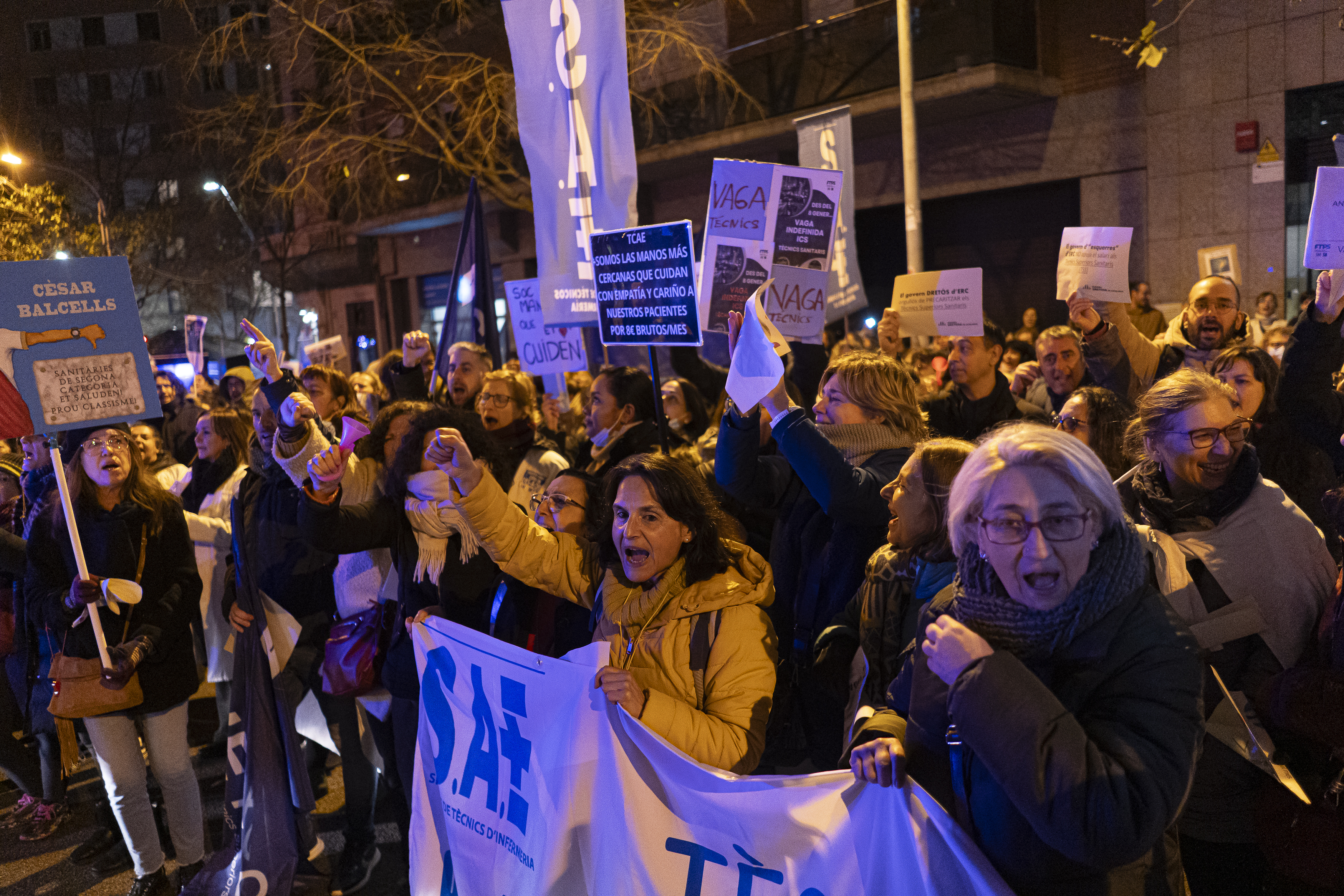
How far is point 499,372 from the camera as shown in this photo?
5.21 meters

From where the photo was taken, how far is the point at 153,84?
4488cm

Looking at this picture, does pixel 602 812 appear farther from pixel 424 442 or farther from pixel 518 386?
pixel 518 386

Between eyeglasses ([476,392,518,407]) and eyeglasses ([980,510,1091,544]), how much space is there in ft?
11.3

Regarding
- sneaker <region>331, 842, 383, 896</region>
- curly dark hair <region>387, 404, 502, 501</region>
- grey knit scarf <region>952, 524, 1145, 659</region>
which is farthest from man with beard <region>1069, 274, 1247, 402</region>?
sneaker <region>331, 842, 383, 896</region>

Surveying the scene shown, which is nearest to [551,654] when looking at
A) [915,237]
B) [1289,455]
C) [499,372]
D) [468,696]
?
[468,696]

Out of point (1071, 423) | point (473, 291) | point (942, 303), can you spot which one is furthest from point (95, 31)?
point (1071, 423)

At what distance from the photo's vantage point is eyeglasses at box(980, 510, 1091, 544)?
76.2 inches

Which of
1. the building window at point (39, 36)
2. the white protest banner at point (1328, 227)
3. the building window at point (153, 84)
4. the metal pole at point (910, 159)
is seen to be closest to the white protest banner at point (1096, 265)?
the white protest banner at point (1328, 227)

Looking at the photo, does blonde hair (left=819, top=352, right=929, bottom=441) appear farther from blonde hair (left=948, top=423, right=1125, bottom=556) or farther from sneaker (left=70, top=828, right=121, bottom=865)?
A: sneaker (left=70, top=828, right=121, bottom=865)

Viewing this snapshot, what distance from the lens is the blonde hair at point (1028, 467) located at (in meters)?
1.97

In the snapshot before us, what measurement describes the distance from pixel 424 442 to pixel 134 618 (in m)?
1.75

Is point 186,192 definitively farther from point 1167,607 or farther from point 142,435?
point 1167,607

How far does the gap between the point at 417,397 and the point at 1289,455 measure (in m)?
5.06

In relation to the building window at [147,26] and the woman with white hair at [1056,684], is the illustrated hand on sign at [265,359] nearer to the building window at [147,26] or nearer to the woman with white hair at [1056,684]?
the woman with white hair at [1056,684]
